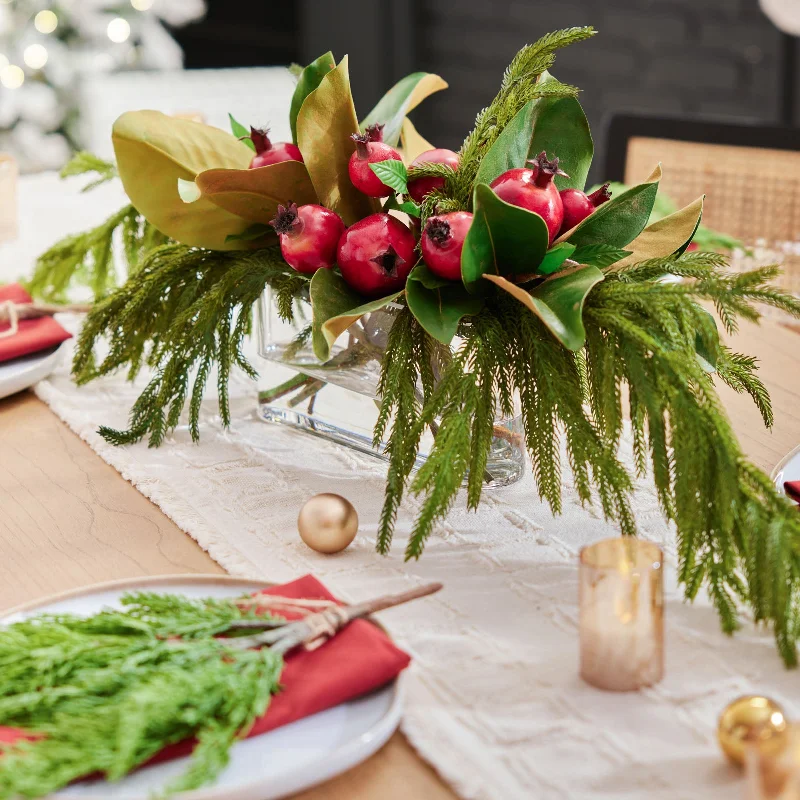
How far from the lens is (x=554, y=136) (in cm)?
85

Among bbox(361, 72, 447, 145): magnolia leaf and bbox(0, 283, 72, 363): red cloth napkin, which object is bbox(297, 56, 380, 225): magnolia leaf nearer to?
bbox(361, 72, 447, 145): magnolia leaf

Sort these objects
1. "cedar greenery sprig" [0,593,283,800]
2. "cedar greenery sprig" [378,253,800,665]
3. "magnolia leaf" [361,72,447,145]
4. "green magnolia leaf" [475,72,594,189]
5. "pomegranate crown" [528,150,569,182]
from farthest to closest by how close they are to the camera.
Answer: "magnolia leaf" [361,72,447,145] → "green magnolia leaf" [475,72,594,189] → "pomegranate crown" [528,150,569,182] → "cedar greenery sprig" [378,253,800,665] → "cedar greenery sprig" [0,593,283,800]

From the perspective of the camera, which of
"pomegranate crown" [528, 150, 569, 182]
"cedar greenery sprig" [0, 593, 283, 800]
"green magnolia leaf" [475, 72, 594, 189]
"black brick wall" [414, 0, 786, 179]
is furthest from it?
"black brick wall" [414, 0, 786, 179]

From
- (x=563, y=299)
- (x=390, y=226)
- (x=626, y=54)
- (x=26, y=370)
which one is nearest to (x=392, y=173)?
(x=390, y=226)

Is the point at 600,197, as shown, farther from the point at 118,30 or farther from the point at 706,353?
the point at 118,30

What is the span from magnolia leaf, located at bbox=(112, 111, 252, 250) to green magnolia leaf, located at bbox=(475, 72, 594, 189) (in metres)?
0.23

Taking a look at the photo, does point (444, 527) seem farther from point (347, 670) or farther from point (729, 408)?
point (729, 408)

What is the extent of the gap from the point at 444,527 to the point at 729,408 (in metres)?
0.36

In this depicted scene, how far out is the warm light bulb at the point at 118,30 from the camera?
3.55 metres

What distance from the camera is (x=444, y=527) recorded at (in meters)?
0.77

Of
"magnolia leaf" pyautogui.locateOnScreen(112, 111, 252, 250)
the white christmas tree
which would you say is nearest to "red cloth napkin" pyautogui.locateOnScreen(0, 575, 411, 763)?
"magnolia leaf" pyautogui.locateOnScreen(112, 111, 252, 250)

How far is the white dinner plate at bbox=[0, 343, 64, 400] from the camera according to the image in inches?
40.0

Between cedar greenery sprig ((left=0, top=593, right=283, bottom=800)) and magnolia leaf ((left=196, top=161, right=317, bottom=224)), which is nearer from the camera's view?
cedar greenery sprig ((left=0, top=593, right=283, bottom=800))

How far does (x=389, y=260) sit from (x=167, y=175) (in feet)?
0.78
